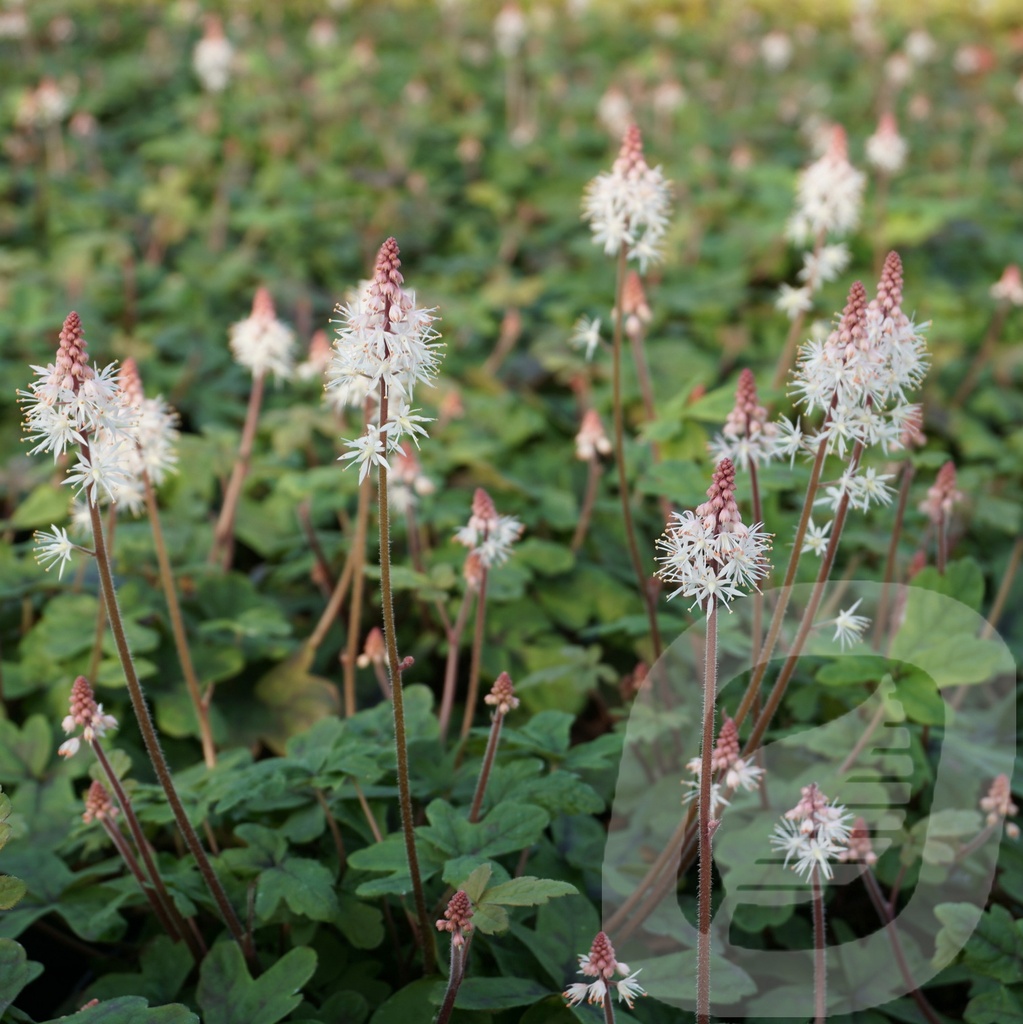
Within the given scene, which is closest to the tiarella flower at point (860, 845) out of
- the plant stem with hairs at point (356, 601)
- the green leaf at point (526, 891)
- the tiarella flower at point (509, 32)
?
the green leaf at point (526, 891)

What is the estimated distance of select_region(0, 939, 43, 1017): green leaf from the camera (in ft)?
5.99

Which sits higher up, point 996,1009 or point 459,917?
point 459,917

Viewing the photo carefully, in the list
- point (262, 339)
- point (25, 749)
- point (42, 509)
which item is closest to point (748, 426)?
point (262, 339)

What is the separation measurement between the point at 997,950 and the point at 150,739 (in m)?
1.72

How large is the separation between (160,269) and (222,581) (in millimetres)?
2791

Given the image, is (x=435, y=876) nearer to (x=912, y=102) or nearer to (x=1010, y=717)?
(x=1010, y=717)

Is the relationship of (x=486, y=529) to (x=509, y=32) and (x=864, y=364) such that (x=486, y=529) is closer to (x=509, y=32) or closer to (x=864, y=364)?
(x=864, y=364)

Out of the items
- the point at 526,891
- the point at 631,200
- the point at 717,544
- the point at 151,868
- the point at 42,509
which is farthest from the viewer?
the point at 42,509

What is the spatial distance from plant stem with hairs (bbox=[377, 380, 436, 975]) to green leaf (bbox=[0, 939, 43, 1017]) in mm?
686

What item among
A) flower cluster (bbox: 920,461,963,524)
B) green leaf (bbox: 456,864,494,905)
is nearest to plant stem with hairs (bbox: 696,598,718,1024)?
green leaf (bbox: 456,864,494,905)

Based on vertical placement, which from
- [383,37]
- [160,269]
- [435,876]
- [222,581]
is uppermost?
[383,37]

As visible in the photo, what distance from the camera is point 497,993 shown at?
2061 millimetres

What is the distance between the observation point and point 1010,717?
3111 millimetres

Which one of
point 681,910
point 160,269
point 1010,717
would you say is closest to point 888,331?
point 681,910
